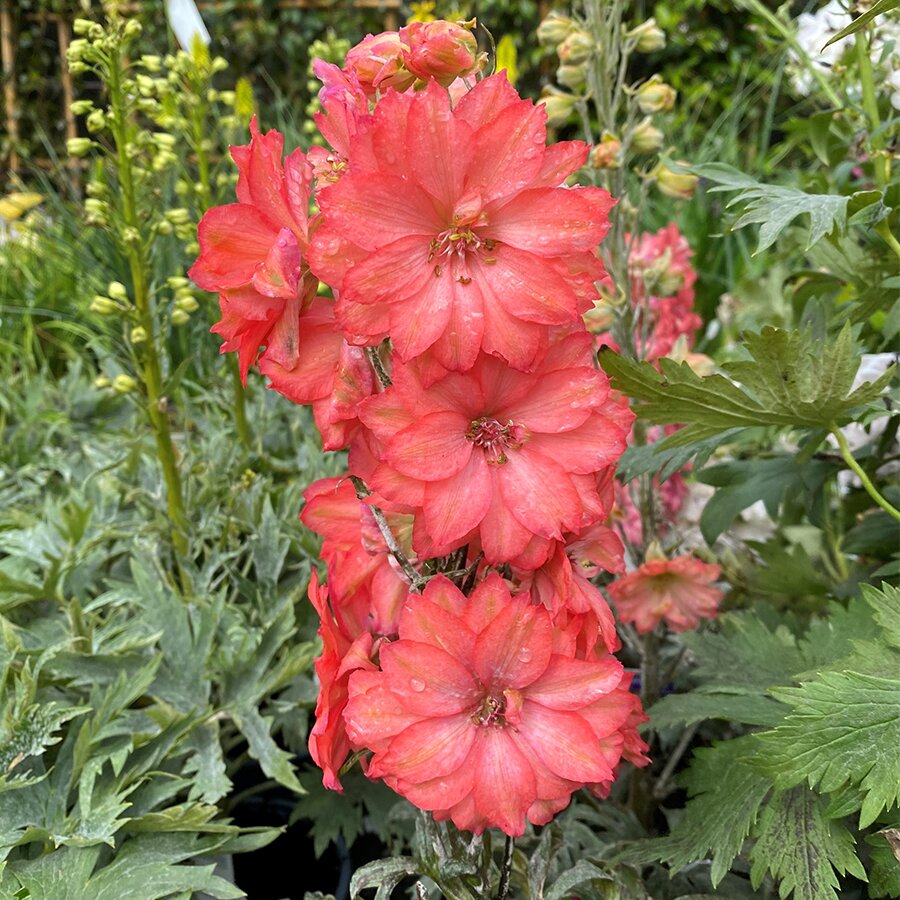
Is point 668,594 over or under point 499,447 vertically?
under

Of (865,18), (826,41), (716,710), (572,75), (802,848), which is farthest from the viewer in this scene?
(826,41)

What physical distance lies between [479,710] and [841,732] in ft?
0.90

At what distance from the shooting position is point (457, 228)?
64 centimetres

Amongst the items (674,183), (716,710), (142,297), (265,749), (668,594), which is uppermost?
(674,183)

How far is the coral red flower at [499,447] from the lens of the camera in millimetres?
653

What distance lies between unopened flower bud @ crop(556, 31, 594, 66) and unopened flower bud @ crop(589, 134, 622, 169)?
112 mm

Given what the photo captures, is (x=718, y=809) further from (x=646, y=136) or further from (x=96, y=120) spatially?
(x=96, y=120)

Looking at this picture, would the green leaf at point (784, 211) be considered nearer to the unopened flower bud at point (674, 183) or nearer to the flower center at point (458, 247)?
the flower center at point (458, 247)

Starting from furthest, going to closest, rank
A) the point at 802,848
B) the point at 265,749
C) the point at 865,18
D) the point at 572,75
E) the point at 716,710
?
the point at 572,75 < the point at 265,749 < the point at 716,710 < the point at 802,848 < the point at 865,18

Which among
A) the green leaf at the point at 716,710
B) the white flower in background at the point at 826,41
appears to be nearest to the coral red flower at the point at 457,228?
the green leaf at the point at 716,710

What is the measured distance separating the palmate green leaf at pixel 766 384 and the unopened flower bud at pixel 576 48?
538 mm

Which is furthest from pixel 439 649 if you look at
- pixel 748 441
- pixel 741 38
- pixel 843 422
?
pixel 741 38

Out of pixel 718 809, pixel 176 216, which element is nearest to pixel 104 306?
pixel 176 216

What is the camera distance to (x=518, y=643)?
672 millimetres
